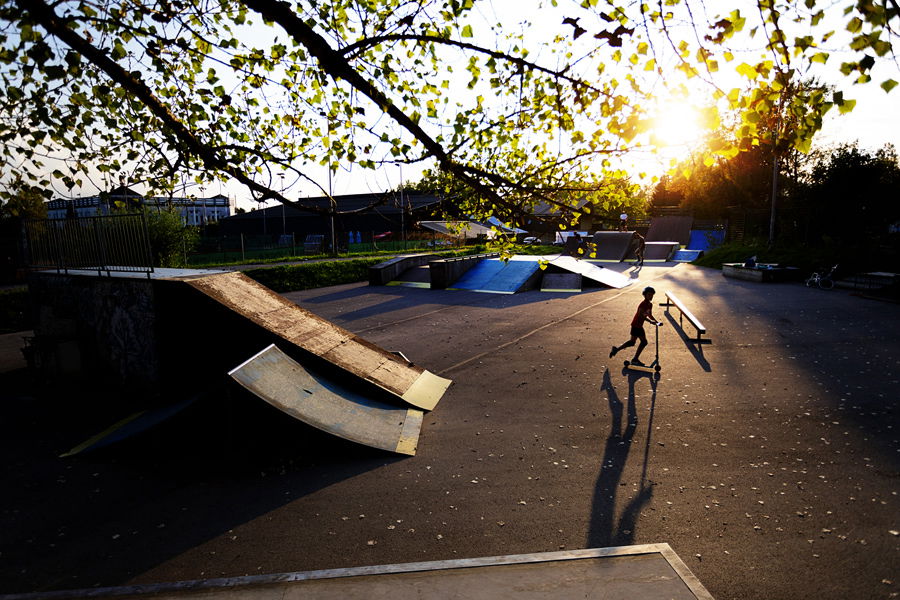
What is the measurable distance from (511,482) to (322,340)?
4.14 m

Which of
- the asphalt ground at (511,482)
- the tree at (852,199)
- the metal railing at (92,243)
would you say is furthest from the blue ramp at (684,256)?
the metal railing at (92,243)

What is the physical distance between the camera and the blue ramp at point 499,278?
21.0m

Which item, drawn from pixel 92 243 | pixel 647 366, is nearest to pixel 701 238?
pixel 647 366

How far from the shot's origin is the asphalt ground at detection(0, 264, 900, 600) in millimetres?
4090

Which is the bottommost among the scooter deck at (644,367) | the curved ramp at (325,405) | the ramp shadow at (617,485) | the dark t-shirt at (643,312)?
the ramp shadow at (617,485)

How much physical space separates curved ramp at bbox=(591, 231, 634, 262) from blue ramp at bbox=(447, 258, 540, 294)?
14.2 meters

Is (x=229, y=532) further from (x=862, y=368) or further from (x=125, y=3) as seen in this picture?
(x=862, y=368)

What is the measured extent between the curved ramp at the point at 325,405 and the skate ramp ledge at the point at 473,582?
231 cm

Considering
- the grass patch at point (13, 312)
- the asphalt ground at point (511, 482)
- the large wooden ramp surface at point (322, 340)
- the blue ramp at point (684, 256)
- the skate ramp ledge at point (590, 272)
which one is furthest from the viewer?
the blue ramp at point (684, 256)

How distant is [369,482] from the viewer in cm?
539

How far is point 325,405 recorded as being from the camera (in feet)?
21.4

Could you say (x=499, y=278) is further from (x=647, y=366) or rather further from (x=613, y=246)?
(x=613, y=246)

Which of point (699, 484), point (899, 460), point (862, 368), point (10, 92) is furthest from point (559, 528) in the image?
point (862, 368)

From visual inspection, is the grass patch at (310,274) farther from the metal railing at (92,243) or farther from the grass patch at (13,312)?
the metal railing at (92,243)
